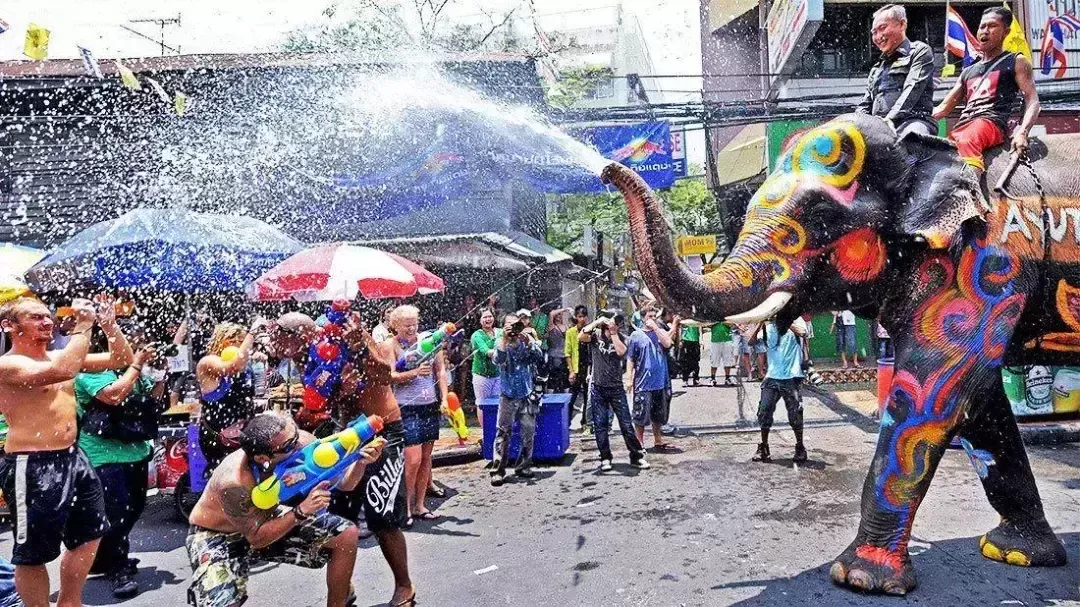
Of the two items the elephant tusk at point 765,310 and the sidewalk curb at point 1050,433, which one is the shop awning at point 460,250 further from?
the elephant tusk at point 765,310

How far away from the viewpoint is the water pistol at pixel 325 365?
4340mm

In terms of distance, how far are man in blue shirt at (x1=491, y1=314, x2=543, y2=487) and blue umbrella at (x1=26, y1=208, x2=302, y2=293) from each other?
263 cm

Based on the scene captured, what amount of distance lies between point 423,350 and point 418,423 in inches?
27.6

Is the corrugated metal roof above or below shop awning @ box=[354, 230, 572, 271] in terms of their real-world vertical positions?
above

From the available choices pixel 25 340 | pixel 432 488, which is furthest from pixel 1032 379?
pixel 25 340

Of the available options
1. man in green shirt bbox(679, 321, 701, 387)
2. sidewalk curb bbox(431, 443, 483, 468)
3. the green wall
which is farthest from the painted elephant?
→ the green wall

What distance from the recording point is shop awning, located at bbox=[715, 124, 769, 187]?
17422 millimetres

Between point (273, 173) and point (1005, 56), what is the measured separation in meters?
10.9

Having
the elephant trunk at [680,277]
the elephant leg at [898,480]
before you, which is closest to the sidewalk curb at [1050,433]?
the elephant leg at [898,480]

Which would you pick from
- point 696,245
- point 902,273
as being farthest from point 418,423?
point 696,245

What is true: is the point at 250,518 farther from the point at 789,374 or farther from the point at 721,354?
the point at 721,354

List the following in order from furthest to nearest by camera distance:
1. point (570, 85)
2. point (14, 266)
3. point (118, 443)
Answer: point (570, 85) → point (14, 266) → point (118, 443)

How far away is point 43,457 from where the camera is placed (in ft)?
12.3

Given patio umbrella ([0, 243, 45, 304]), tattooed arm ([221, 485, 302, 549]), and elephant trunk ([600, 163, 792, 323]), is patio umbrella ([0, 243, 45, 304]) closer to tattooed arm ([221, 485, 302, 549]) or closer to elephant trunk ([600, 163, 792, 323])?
tattooed arm ([221, 485, 302, 549])
